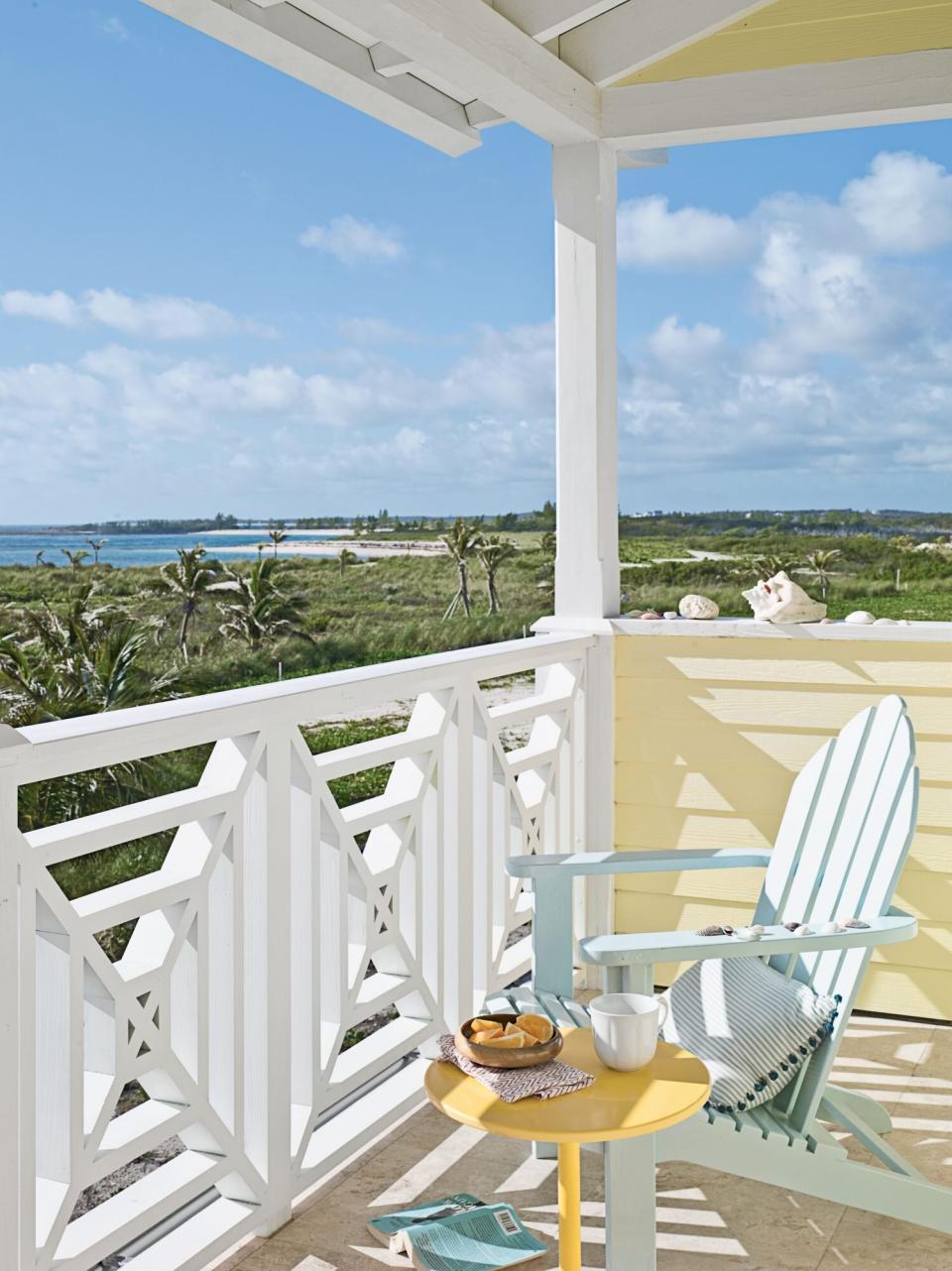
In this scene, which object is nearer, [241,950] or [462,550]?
[241,950]

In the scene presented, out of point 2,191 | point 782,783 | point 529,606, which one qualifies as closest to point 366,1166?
point 782,783

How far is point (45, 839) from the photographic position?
1.82 meters

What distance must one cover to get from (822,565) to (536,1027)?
11.5 feet

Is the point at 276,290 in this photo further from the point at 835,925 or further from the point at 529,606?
the point at 835,925

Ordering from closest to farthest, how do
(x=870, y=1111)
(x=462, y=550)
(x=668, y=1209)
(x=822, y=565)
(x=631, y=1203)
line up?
(x=631, y=1203)
(x=668, y=1209)
(x=870, y=1111)
(x=822, y=565)
(x=462, y=550)

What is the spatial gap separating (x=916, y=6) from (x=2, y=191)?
14.9 m

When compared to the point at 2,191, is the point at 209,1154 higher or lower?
lower

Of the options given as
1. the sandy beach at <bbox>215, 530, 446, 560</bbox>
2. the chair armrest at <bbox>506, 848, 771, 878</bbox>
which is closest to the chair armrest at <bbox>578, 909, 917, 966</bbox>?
the chair armrest at <bbox>506, 848, 771, 878</bbox>

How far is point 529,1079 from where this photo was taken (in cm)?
180

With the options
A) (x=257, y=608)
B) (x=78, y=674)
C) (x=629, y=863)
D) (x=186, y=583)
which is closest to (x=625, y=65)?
(x=629, y=863)

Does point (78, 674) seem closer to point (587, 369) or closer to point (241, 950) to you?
point (587, 369)

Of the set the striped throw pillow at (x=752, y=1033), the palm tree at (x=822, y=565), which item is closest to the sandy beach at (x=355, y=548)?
the palm tree at (x=822, y=565)

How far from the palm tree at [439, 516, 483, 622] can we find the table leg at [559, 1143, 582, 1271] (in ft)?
35.7

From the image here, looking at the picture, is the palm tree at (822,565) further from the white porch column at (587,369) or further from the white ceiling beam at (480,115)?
the white ceiling beam at (480,115)
